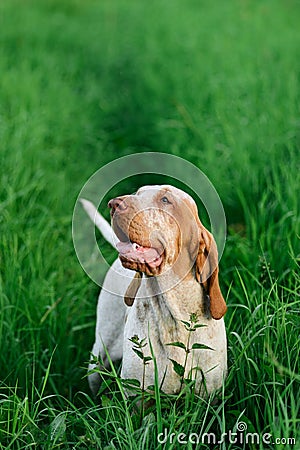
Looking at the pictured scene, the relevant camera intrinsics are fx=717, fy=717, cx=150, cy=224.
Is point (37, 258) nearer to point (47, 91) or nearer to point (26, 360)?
point (26, 360)

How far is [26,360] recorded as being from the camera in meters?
3.05

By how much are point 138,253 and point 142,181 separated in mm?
3150

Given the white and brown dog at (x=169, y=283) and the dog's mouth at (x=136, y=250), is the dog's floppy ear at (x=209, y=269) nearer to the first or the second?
the white and brown dog at (x=169, y=283)

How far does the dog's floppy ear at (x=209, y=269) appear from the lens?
2.20 m

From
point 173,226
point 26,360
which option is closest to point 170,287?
point 173,226

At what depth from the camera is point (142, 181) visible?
521 centimetres

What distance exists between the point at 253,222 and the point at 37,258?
110cm

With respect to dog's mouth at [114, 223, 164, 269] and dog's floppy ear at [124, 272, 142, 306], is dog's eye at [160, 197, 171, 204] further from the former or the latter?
dog's floppy ear at [124, 272, 142, 306]

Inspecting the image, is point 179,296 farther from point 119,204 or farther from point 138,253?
point 119,204

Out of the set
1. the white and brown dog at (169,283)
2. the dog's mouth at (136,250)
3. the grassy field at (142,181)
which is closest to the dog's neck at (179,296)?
the white and brown dog at (169,283)

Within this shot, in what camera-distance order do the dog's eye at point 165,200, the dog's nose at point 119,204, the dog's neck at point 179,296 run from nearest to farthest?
the dog's nose at point 119,204 → the dog's eye at point 165,200 → the dog's neck at point 179,296

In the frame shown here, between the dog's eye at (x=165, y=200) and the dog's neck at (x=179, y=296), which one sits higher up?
the dog's eye at (x=165, y=200)

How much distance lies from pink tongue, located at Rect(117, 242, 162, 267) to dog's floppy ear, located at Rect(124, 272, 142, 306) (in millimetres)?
239

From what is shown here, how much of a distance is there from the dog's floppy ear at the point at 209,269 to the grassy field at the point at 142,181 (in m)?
0.22
